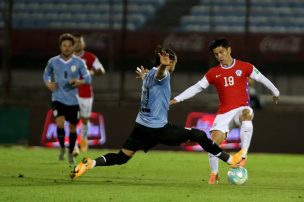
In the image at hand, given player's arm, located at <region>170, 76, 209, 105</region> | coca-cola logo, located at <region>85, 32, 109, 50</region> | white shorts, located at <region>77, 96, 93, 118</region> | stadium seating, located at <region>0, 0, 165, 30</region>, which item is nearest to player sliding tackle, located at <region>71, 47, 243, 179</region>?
player's arm, located at <region>170, 76, 209, 105</region>

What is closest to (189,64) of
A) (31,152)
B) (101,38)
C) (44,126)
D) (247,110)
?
(101,38)

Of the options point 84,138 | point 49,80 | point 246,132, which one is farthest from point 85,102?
point 246,132

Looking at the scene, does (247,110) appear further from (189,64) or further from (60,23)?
(60,23)

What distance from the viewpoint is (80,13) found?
2767 cm

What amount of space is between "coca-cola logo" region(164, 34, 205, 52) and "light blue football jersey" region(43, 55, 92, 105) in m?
11.1

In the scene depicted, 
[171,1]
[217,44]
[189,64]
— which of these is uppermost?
[217,44]

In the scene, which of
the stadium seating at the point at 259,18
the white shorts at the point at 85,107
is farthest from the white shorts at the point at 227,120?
the stadium seating at the point at 259,18

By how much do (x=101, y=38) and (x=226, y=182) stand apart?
15.2 m

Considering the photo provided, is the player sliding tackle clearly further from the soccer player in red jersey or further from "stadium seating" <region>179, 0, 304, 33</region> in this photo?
"stadium seating" <region>179, 0, 304, 33</region>

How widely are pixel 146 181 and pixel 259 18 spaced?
1731cm

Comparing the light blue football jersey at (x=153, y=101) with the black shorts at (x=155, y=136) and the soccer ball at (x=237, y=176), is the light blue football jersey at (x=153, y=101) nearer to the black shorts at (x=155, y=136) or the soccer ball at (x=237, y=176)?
the black shorts at (x=155, y=136)

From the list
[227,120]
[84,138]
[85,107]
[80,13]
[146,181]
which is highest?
[227,120]

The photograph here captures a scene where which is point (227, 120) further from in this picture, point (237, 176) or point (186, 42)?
point (186, 42)

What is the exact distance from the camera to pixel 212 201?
32.1 feet
